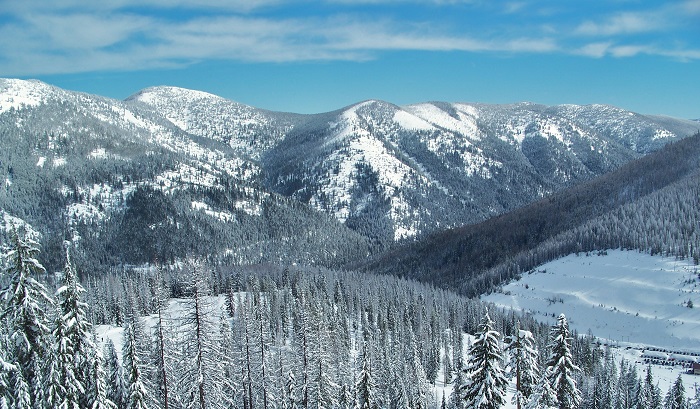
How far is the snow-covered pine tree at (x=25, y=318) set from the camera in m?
28.7

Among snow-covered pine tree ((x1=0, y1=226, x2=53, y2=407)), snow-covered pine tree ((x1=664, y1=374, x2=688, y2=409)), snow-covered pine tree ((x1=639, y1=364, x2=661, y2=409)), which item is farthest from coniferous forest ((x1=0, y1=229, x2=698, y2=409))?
snow-covered pine tree ((x1=664, y1=374, x2=688, y2=409))

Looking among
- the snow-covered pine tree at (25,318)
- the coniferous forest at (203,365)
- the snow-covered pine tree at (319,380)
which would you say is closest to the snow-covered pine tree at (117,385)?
the coniferous forest at (203,365)

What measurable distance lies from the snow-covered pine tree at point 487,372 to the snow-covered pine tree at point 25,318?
1132 inches

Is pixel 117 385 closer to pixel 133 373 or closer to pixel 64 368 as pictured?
pixel 133 373

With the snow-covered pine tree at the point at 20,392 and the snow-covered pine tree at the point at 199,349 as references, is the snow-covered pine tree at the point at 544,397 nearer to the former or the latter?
the snow-covered pine tree at the point at 199,349

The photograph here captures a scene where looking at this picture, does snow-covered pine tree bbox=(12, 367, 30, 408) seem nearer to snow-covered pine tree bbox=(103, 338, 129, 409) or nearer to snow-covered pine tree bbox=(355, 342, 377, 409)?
snow-covered pine tree bbox=(103, 338, 129, 409)

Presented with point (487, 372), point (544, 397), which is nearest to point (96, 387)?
point (487, 372)

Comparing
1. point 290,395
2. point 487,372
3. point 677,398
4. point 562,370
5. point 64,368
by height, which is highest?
point 64,368

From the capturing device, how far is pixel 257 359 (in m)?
54.8

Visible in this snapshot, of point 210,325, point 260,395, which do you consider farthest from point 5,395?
point 260,395

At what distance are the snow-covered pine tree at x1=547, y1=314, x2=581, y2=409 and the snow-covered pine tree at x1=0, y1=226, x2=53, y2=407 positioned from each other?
3475 cm

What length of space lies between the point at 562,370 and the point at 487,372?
6.03 m

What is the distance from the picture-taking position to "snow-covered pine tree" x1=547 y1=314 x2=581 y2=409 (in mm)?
34969

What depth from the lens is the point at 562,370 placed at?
116 ft
